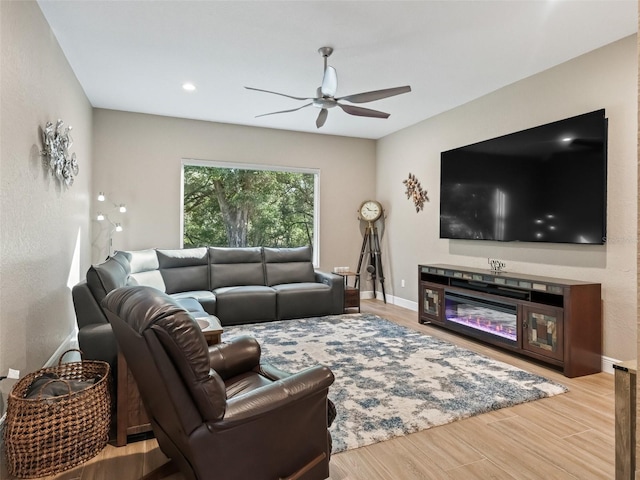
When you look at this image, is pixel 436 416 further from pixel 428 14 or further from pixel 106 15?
pixel 106 15

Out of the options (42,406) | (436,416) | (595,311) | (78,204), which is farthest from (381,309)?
(42,406)

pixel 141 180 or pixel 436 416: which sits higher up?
pixel 141 180

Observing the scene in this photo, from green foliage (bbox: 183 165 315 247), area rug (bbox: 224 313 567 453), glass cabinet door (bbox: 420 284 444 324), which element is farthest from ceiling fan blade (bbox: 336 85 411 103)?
green foliage (bbox: 183 165 315 247)

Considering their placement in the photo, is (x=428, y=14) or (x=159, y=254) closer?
(x=428, y=14)

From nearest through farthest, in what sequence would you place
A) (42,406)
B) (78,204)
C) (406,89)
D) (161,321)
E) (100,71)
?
(161,321) → (42,406) → (406,89) → (100,71) → (78,204)

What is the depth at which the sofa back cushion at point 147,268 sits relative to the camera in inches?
174

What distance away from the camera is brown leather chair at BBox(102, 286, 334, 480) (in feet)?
4.23

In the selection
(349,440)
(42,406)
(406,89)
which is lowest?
(349,440)

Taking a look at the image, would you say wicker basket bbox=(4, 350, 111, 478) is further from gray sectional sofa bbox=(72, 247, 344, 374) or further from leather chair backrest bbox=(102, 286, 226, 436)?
gray sectional sofa bbox=(72, 247, 344, 374)

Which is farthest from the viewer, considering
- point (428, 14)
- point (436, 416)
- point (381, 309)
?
point (381, 309)

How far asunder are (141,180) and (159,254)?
1.20 metres

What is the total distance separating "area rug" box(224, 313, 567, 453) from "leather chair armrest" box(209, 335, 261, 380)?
66 cm

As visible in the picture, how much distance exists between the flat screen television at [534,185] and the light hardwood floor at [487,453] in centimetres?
167

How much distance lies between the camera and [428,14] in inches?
112
